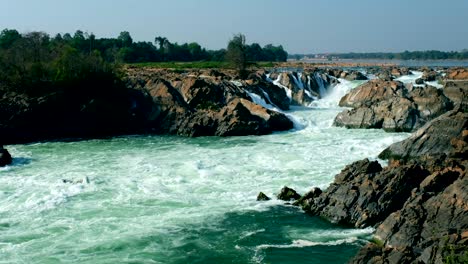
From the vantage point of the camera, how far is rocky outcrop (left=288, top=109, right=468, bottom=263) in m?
11.9

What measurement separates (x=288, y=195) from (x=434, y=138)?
376 inches

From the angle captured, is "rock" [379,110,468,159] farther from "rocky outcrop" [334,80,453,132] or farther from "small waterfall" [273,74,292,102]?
"small waterfall" [273,74,292,102]

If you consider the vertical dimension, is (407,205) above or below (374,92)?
below

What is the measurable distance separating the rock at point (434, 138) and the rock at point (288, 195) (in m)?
8.09

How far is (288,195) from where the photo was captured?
20.5 m

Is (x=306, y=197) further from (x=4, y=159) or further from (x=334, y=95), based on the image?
(x=334, y=95)

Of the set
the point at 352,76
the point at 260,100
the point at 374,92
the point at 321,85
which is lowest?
the point at 260,100

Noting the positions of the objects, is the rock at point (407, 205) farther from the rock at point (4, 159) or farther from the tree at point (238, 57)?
the tree at point (238, 57)

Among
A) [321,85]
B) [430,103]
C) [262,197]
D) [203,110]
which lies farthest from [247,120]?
[321,85]

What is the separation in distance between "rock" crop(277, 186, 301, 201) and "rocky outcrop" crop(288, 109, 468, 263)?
743 mm

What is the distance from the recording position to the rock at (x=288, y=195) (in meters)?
20.5

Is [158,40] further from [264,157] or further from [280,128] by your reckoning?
[264,157]

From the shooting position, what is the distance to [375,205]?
1769 cm

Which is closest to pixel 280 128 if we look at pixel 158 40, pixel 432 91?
pixel 432 91
